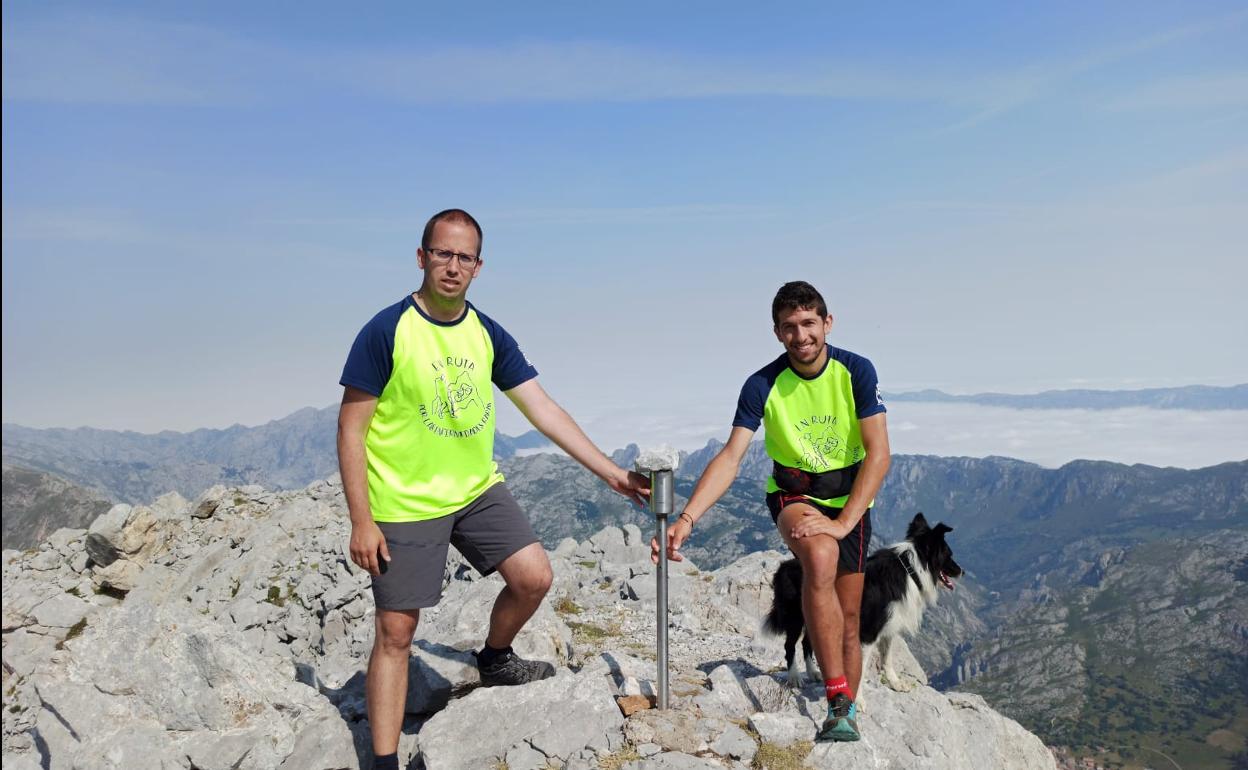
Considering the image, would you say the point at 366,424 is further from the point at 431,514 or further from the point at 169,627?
the point at 169,627

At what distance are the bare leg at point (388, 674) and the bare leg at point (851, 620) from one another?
371 centimetres

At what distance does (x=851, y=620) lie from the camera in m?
7.47

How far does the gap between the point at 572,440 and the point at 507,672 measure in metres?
2.52

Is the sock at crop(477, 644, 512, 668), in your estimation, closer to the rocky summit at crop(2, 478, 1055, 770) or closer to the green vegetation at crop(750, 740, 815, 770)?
the rocky summit at crop(2, 478, 1055, 770)

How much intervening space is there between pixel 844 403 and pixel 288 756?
6.01m

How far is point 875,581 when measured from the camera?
28.6ft

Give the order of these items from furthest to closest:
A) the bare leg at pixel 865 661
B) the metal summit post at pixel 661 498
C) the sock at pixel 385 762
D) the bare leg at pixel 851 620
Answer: the bare leg at pixel 865 661 < the bare leg at pixel 851 620 < the metal summit post at pixel 661 498 < the sock at pixel 385 762

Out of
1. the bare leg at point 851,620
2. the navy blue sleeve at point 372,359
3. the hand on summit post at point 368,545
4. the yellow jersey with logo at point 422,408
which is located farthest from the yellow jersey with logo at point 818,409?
the hand on summit post at point 368,545

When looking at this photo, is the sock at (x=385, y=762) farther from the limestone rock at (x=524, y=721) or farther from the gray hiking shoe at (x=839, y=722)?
the gray hiking shoe at (x=839, y=722)

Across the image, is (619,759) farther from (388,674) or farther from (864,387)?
(864,387)

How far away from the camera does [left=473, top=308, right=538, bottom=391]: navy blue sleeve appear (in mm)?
6934

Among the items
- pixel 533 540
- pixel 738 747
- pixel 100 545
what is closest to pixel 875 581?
pixel 738 747

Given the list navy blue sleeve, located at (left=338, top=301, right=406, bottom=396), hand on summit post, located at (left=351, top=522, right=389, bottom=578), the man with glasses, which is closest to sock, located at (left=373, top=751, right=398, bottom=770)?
the man with glasses

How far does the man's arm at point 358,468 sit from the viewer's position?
239 inches
